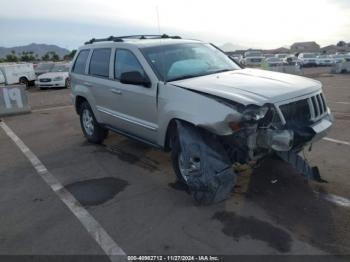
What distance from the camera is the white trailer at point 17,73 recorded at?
915 inches

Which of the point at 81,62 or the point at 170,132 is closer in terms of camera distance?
the point at 170,132

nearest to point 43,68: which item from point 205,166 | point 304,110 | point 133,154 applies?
point 133,154

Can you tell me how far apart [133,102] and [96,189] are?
1.43 meters

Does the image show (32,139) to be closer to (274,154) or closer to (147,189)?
(147,189)

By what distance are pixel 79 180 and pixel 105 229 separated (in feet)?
5.88

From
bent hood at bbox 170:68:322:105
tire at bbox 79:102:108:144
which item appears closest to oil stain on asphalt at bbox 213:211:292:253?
bent hood at bbox 170:68:322:105

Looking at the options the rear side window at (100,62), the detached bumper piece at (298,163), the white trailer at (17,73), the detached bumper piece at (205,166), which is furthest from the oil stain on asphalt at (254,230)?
the white trailer at (17,73)

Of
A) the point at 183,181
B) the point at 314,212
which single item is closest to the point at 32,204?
the point at 183,181

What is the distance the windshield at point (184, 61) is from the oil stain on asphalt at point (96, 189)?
167 centimetres

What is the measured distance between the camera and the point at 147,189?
5.23 metres

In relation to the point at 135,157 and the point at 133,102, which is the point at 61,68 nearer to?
the point at 135,157

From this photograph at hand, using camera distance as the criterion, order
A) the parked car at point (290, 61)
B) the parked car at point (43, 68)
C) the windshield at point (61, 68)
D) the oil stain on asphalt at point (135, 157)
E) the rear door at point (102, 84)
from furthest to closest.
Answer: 1. the parked car at point (290, 61)
2. the parked car at point (43, 68)
3. the windshield at point (61, 68)
4. the rear door at point (102, 84)
5. the oil stain on asphalt at point (135, 157)

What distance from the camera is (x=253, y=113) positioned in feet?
13.6

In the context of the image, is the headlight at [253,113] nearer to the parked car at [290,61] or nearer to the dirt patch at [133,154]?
the dirt patch at [133,154]
